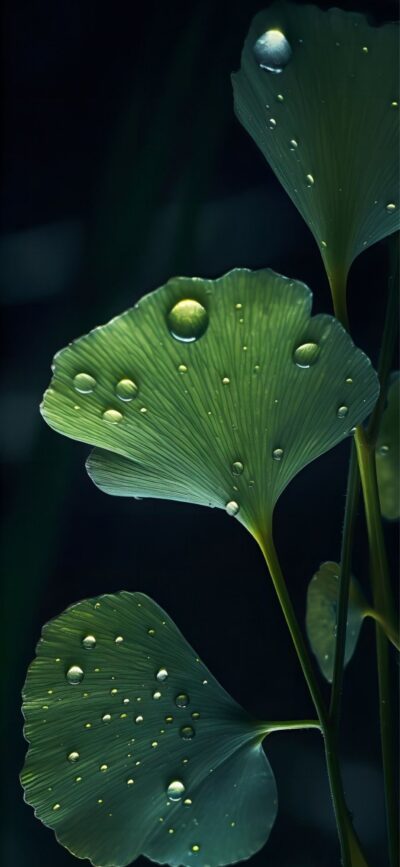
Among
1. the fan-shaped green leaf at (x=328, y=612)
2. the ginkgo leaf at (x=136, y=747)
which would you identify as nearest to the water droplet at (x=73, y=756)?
the ginkgo leaf at (x=136, y=747)

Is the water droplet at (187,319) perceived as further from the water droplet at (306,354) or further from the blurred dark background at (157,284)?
the blurred dark background at (157,284)

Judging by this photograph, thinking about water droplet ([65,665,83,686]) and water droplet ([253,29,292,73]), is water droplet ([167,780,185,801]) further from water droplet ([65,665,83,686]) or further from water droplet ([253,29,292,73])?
water droplet ([253,29,292,73])

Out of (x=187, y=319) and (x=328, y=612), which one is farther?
(x=328, y=612)

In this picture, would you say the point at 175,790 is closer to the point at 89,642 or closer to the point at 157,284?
the point at 89,642

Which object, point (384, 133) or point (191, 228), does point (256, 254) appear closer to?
point (191, 228)

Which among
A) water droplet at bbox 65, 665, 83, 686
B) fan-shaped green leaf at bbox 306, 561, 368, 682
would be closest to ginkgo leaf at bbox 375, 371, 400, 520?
fan-shaped green leaf at bbox 306, 561, 368, 682

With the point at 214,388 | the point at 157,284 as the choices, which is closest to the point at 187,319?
the point at 214,388

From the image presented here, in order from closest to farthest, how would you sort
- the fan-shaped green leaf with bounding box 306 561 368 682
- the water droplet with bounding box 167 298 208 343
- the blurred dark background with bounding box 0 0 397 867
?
the water droplet with bounding box 167 298 208 343, the fan-shaped green leaf with bounding box 306 561 368 682, the blurred dark background with bounding box 0 0 397 867

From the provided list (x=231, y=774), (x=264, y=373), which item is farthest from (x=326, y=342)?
(x=231, y=774)
